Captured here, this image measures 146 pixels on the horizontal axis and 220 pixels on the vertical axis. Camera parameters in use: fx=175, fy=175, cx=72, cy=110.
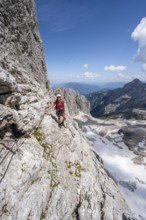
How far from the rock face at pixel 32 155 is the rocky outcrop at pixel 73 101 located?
427 feet

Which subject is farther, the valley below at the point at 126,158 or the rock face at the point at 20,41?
the valley below at the point at 126,158

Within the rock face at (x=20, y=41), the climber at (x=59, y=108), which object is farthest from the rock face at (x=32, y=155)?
the climber at (x=59, y=108)

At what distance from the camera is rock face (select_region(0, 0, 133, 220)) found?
1552cm

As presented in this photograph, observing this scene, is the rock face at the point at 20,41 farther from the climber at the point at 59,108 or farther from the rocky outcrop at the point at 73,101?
the rocky outcrop at the point at 73,101

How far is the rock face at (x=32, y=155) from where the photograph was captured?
15.5 m

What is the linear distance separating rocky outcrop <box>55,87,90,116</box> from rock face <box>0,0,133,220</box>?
427 ft

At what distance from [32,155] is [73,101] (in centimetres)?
15758

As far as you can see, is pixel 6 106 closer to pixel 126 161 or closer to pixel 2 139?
pixel 2 139

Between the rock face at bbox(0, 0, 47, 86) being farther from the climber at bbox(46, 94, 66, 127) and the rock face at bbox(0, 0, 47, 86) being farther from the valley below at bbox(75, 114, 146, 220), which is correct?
the valley below at bbox(75, 114, 146, 220)

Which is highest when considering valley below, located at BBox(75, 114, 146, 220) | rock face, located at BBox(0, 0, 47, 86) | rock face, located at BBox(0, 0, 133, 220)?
rock face, located at BBox(0, 0, 47, 86)

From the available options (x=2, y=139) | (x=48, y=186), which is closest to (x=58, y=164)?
(x=48, y=186)

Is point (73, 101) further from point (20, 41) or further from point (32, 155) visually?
point (32, 155)

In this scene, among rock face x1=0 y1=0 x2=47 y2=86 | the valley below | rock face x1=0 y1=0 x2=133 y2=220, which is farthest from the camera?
the valley below

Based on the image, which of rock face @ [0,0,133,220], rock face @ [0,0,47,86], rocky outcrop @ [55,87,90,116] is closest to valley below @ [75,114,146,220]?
rock face @ [0,0,133,220]
